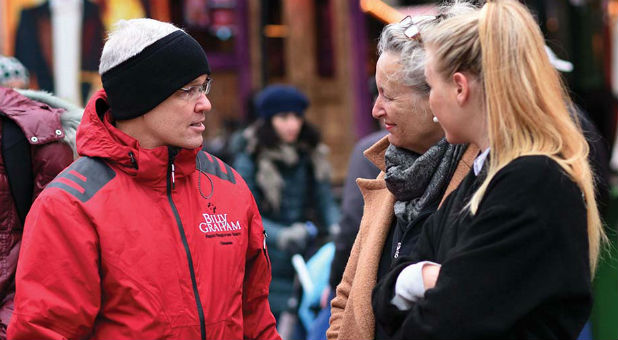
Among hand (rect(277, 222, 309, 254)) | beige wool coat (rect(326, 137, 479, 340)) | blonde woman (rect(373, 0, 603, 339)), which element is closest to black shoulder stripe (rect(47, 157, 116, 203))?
beige wool coat (rect(326, 137, 479, 340))

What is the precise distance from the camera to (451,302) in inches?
95.9

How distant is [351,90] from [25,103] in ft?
26.9

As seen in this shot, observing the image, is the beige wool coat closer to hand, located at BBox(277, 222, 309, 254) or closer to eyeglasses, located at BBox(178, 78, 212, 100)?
eyeglasses, located at BBox(178, 78, 212, 100)

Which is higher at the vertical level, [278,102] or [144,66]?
[144,66]

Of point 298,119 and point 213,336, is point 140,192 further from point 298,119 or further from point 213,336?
point 298,119

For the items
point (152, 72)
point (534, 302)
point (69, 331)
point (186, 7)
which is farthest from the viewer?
point (186, 7)

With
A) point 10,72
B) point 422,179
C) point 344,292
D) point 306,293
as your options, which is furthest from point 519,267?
point 306,293

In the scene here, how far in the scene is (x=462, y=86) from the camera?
261 cm

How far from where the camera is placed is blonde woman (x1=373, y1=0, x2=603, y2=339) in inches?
94.0

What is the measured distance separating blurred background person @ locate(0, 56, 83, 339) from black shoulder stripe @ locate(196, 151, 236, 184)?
59 centimetres

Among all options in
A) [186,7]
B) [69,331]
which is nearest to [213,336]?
[69,331]

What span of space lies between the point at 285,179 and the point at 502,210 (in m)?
4.74

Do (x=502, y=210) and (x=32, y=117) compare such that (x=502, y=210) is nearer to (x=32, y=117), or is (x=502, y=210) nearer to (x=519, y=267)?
(x=519, y=267)

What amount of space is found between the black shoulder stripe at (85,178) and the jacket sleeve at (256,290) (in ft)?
1.99
